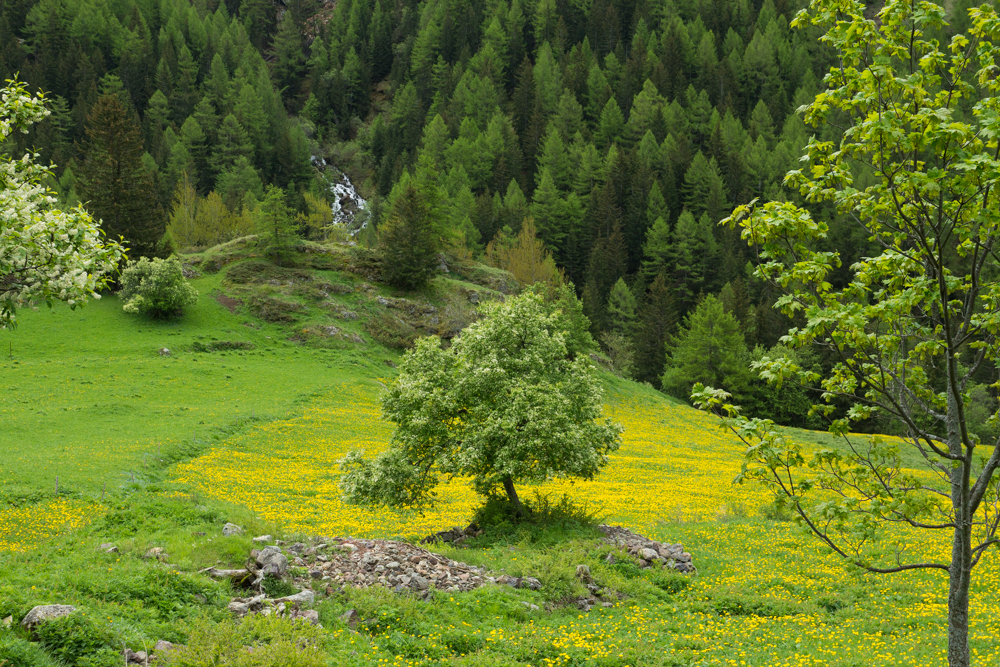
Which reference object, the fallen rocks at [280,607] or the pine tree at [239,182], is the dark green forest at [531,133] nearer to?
the pine tree at [239,182]

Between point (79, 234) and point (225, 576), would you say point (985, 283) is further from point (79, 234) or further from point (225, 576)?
point (225, 576)

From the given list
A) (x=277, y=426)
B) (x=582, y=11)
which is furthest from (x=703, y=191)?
(x=277, y=426)

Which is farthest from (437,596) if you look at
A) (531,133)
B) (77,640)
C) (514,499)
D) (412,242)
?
(531,133)

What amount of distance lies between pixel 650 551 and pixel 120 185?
66442 mm

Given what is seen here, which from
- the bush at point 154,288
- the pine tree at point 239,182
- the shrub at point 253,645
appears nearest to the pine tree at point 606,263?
the pine tree at point 239,182

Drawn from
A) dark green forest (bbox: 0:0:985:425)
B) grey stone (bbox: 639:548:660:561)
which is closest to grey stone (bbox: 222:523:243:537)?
grey stone (bbox: 639:548:660:561)

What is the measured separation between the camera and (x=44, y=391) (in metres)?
38.5

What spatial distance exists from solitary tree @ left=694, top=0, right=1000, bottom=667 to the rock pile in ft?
38.1

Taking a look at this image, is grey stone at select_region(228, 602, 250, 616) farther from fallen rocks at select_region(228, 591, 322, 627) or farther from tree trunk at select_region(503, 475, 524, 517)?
tree trunk at select_region(503, 475, 524, 517)

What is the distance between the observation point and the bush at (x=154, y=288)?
5394 cm

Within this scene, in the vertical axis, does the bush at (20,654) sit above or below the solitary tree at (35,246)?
below

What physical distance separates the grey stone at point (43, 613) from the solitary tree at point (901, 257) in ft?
33.4

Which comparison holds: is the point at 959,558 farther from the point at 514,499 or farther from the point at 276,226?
the point at 276,226

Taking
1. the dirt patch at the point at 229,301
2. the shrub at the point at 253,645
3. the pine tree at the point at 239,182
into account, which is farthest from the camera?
the pine tree at the point at 239,182
